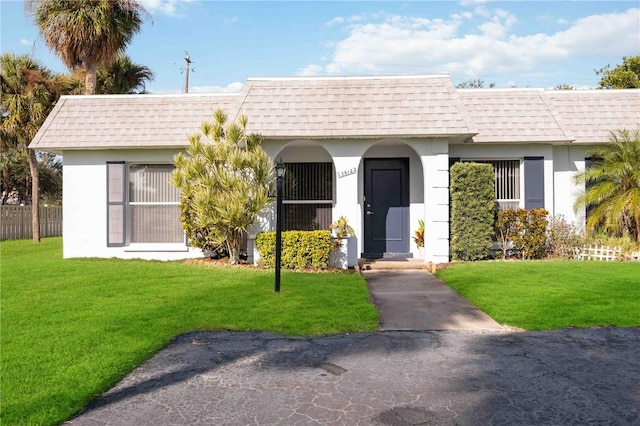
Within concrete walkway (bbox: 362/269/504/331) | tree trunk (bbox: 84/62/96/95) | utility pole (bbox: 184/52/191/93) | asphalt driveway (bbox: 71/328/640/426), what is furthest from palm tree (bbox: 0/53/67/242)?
asphalt driveway (bbox: 71/328/640/426)

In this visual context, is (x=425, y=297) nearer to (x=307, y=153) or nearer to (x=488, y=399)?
(x=488, y=399)

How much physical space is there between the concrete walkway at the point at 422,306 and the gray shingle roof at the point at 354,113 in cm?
361

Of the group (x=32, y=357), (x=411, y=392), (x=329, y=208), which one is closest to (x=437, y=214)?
(x=329, y=208)

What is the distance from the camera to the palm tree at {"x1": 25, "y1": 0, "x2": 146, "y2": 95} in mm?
17594

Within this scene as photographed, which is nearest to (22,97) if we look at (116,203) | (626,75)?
(116,203)

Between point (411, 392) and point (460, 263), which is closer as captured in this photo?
point (411, 392)

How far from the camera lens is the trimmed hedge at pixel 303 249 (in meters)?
11.2

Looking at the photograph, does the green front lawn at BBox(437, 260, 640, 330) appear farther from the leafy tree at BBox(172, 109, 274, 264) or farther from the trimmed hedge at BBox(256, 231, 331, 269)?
the leafy tree at BBox(172, 109, 274, 264)

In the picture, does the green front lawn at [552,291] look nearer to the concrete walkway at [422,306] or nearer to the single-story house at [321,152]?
the concrete walkway at [422,306]

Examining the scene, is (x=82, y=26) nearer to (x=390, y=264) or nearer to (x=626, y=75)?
(x=390, y=264)

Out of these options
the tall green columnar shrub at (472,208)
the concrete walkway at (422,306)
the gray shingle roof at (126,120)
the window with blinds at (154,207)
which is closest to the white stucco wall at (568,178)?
the tall green columnar shrub at (472,208)

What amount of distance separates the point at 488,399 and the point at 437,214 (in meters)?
7.94

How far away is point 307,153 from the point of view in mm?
13703

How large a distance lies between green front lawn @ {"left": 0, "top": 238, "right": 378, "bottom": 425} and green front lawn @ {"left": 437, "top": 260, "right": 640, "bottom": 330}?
189cm
